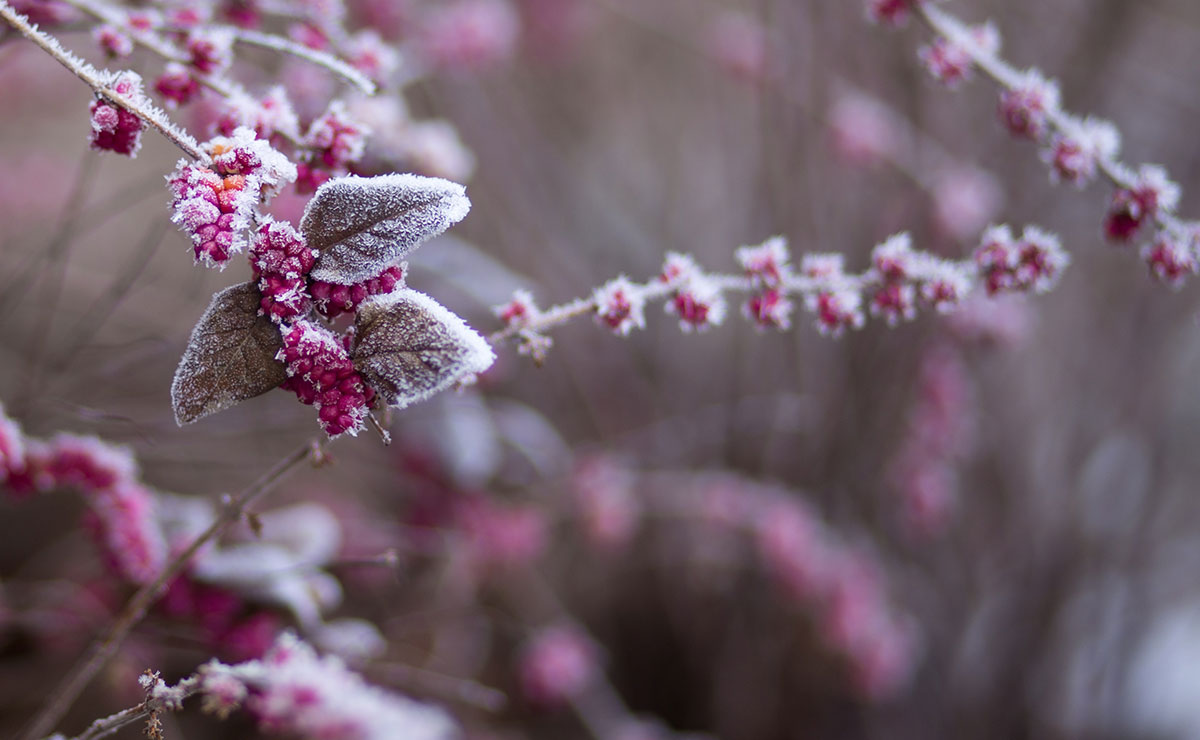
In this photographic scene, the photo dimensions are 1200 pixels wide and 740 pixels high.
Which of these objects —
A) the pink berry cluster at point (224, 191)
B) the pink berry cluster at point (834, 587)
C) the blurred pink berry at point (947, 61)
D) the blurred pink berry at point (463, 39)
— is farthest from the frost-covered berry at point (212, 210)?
the pink berry cluster at point (834, 587)

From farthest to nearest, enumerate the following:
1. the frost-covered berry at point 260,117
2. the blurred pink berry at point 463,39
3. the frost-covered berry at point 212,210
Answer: the blurred pink berry at point 463,39
the frost-covered berry at point 260,117
the frost-covered berry at point 212,210

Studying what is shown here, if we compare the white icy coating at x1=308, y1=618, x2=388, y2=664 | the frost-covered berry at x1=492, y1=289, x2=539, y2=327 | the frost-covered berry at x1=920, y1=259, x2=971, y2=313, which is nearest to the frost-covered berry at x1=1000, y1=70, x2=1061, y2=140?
the frost-covered berry at x1=920, y1=259, x2=971, y2=313

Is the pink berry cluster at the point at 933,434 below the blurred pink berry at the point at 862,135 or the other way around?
below

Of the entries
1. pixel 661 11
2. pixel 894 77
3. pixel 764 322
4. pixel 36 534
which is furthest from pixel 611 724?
pixel 661 11

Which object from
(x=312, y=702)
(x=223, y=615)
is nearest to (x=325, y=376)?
(x=312, y=702)

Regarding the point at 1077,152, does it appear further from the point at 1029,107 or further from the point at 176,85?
the point at 176,85

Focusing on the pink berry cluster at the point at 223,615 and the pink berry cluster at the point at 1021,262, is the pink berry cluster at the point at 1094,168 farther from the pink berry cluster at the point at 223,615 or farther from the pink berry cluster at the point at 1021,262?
the pink berry cluster at the point at 223,615

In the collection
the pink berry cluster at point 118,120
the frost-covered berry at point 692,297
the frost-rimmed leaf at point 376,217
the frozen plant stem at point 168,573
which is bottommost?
the frozen plant stem at point 168,573
